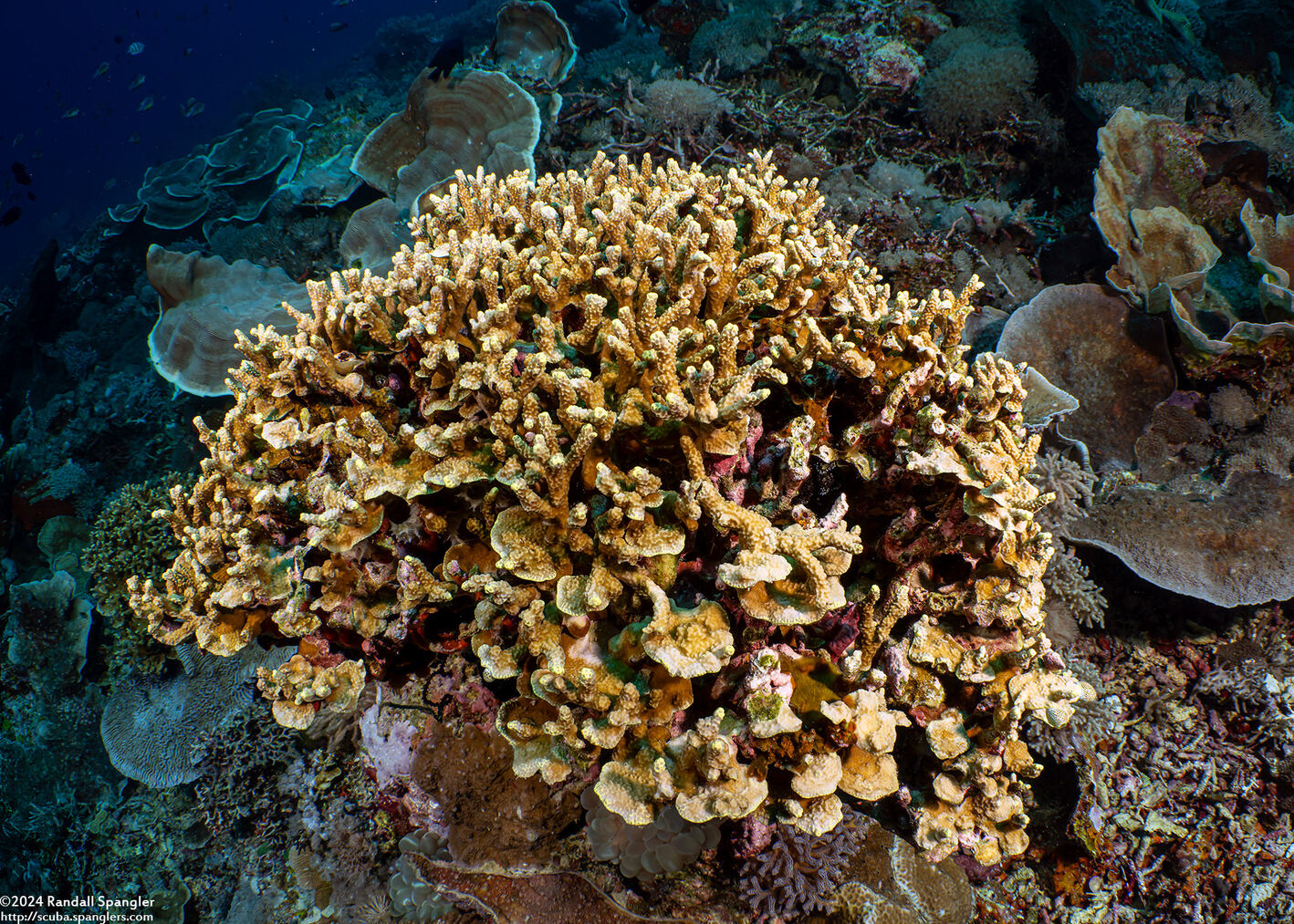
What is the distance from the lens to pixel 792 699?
2.08 metres

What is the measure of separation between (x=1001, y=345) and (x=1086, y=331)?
67 cm

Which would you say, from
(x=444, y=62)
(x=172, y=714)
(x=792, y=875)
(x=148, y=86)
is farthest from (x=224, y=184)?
(x=148, y=86)

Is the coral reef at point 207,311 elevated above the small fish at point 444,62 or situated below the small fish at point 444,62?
below

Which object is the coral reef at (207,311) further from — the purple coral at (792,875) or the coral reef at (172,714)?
the purple coral at (792,875)

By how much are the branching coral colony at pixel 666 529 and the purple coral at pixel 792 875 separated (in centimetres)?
49

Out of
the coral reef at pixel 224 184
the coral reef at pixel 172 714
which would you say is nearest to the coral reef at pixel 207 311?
the coral reef at pixel 172 714

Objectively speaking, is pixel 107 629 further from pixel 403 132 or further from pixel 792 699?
pixel 792 699

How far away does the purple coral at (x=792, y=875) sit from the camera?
8.05 ft

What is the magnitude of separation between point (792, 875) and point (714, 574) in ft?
4.49

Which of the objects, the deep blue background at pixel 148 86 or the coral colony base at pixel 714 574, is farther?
the deep blue background at pixel 148 86

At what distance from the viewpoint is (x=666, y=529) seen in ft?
6.73

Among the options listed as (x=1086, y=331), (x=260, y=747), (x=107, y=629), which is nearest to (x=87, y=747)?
(x=107, y=629)

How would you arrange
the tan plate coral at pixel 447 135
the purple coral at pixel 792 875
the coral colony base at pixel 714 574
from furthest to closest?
the tan plate coral at pixel 447 135
the purple coral at pixel 792 875
the coral colony base at pixel 714 574

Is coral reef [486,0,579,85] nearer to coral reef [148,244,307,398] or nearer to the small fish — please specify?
the small fish
